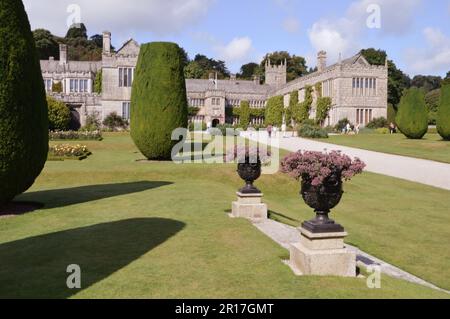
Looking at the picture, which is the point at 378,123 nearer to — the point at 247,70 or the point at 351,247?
the point at 351,247

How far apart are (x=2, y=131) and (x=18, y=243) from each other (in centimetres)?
319

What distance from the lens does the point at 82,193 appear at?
43.2 feet

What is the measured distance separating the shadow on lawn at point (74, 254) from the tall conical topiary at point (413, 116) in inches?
1255

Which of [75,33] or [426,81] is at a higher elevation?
[75,33]

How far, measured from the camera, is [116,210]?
10547 millimetres

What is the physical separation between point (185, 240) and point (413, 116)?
33.3 meters

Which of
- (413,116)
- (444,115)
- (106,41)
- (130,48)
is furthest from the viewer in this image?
(106,41)

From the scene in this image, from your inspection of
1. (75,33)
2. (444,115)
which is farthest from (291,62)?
(444,115)

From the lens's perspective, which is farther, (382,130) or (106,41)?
(106,41)

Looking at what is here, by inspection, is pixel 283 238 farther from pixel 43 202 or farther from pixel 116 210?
pixel 43 202

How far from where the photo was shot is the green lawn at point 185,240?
5.42 metres

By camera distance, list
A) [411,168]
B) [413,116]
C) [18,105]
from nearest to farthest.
A: [18,105]
[411,168]
[413,116]

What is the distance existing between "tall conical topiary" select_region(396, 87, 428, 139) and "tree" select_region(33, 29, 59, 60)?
77.6 m
